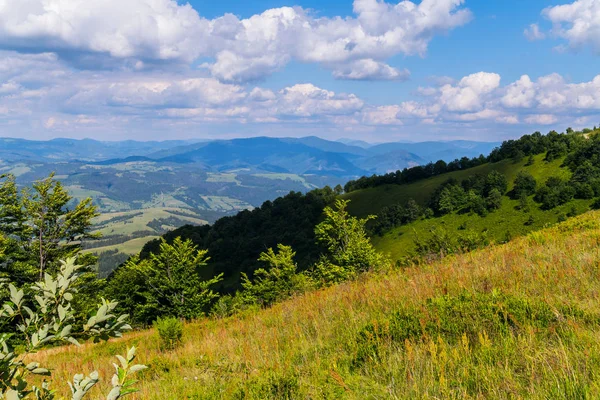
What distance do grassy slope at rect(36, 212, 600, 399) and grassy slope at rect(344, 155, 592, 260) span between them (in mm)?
72441

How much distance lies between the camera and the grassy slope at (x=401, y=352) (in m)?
3.43

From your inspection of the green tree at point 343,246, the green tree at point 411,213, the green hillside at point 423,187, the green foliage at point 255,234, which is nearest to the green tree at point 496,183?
the green hillside at point 423,187

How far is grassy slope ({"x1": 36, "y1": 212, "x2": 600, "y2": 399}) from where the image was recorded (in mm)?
3434

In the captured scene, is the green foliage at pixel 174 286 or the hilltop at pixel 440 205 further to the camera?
the hilltop at pixel 440 205

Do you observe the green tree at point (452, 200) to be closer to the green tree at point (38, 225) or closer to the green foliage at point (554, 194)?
the green foliage at point (554, 194)

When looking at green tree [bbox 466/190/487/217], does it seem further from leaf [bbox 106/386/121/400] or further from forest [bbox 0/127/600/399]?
leaf [bbox 106/386/121/400]

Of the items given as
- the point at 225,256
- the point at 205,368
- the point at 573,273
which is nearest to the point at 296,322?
the point at 205,368

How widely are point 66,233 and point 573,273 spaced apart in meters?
40.6

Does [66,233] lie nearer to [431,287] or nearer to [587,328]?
[431,287]

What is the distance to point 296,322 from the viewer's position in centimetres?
731

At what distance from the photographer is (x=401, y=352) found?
4.55 m

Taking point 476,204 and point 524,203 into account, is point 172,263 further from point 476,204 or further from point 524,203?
point 524,203

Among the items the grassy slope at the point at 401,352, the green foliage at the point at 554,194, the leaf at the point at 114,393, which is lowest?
the green foliage at the point at 554,194

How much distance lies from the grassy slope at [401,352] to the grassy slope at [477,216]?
72441 mm
